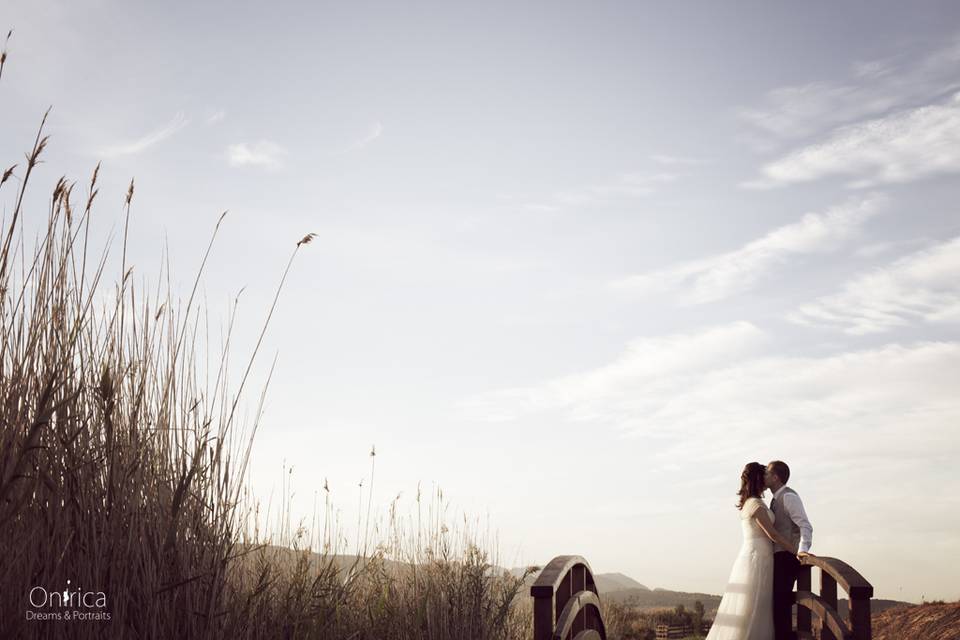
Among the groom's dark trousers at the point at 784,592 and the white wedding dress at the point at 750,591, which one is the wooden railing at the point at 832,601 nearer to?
the groom's dark trousers at the point at 784,592

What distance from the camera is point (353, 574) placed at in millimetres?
5582

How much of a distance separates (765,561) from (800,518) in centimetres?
66

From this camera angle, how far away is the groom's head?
681 centimetres

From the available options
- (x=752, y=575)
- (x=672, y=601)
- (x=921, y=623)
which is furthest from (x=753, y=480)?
(x=672, y=601)

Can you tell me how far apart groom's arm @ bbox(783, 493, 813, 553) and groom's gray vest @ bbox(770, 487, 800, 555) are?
0.04 metres

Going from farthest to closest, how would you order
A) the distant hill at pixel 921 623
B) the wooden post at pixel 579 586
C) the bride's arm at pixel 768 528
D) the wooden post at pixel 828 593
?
the distant hill at pixel 921 623
the bride's arm at pixel 768 528
the wooden post at pixel 828 593
the wooden post at pixel 579 586

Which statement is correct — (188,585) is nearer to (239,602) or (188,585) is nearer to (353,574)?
(239,602)

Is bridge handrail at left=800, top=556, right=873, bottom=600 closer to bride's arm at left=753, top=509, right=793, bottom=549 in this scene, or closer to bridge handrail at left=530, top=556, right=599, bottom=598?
bride's arm at left=753, top=509, right=793, bottom=549

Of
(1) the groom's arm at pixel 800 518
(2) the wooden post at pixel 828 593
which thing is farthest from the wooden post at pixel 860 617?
(1) the groom's arm at pixel 800 518

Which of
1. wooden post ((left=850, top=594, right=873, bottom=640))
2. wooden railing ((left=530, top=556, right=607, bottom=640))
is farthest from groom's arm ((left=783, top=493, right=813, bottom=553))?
wooden railing ((left=530, top=556, right=607, bottom=640))

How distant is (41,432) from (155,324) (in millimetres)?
778

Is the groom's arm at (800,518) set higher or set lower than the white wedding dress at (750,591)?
higher

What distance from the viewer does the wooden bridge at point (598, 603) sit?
4391 mm

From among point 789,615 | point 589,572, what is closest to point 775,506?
point 789,615
